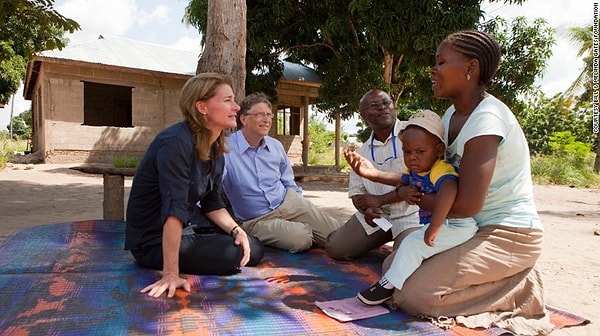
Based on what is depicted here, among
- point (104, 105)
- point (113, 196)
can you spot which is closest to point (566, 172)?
point (113, 196)

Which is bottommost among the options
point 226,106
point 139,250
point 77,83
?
point 139,250

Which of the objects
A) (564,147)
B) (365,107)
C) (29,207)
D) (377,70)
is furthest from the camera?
(564,147)

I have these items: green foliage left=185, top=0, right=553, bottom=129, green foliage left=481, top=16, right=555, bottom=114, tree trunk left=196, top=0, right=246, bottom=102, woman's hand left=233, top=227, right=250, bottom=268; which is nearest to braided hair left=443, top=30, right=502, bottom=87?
woman's hand left=233, top=227, right=250, bottom=268

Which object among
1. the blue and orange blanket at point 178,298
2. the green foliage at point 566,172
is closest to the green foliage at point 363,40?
the green foliage at point 566,172

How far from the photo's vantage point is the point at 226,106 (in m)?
2.53

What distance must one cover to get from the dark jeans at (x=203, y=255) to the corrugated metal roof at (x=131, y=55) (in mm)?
11680

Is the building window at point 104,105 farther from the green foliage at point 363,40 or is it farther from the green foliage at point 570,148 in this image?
the green foliage at point 570,148

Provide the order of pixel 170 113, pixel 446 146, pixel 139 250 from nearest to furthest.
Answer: pixel 446 146
pixel 139 250
pixel 170 113

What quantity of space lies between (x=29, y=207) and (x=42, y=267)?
182 inches

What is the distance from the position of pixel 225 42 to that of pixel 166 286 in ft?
11.0

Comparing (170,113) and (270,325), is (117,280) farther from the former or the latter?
(170,113)

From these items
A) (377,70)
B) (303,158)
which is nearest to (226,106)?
(377,70)

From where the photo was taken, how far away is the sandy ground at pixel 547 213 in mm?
3166

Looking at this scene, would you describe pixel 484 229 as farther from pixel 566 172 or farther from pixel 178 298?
pixel 566 172
